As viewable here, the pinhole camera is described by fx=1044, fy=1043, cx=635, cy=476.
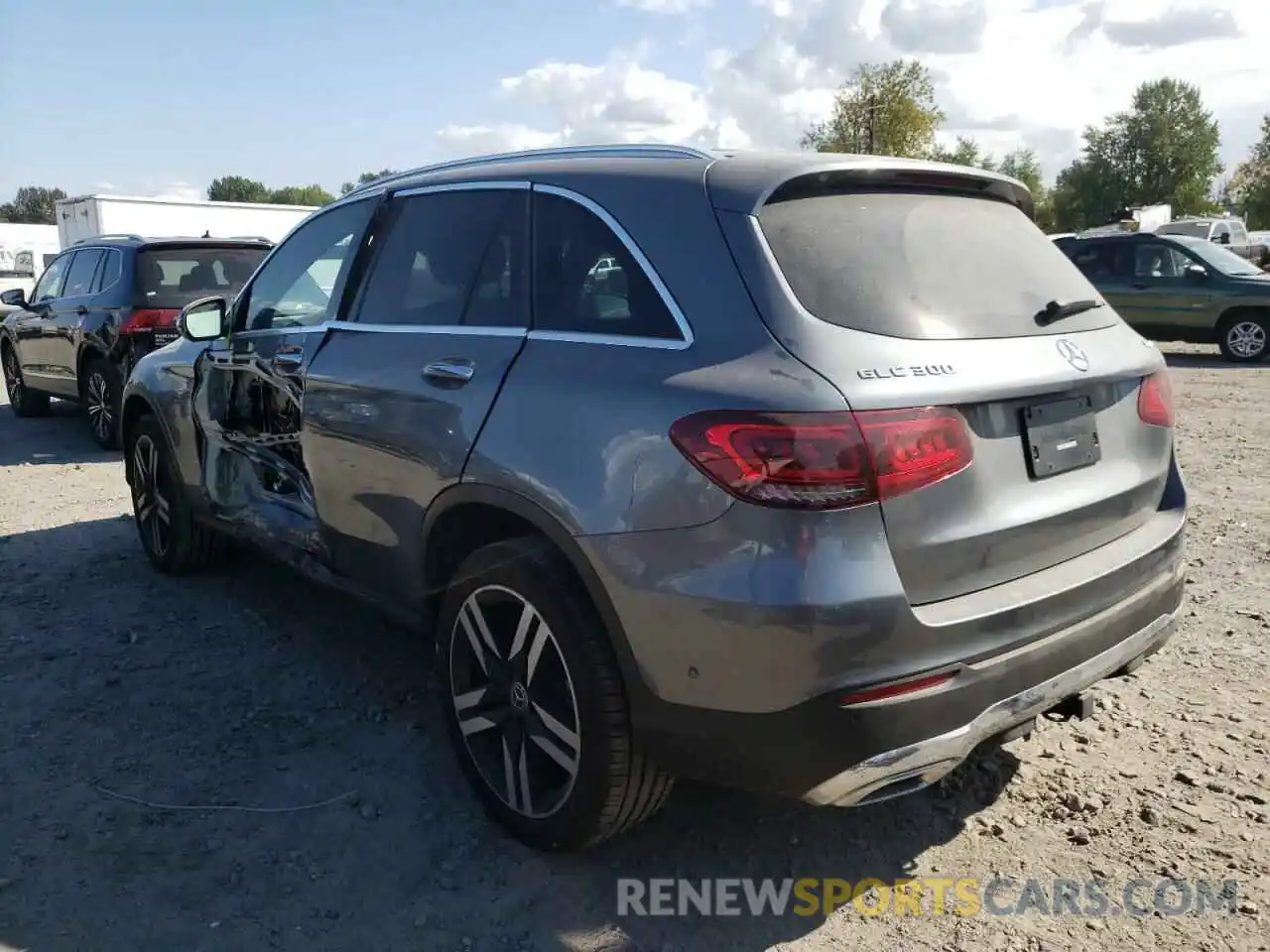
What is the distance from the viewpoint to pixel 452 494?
3.01 metres

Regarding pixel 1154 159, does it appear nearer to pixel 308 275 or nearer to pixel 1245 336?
pixel 1245 336

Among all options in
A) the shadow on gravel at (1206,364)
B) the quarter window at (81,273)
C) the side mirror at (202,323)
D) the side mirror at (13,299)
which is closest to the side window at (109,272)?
the quarter window at (81,273)

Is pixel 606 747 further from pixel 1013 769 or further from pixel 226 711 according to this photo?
pixel 226 711

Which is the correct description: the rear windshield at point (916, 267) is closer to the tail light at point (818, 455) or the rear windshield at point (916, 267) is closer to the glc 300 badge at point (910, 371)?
the glc 300 badge at point (910, 371)

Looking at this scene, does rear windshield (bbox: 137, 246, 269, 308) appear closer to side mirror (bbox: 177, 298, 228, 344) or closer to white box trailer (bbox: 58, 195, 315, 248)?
side mirror (bbox: 177, 298, 228, 344)

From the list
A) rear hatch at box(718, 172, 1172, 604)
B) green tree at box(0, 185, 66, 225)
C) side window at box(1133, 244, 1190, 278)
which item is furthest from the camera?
green tree at box(0, 185, 66, 225)

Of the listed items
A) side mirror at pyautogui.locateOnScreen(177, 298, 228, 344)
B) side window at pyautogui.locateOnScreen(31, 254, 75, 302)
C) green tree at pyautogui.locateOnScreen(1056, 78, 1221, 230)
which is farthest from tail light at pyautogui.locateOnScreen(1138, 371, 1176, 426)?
green tree at pyautogui.locateOnScreen(1056, 78, 1221, 230)

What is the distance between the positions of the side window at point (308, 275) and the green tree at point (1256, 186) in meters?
64.3

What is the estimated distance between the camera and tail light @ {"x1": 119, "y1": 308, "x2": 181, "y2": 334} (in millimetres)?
8758

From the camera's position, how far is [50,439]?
32.9 feet

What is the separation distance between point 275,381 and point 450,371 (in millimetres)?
1358

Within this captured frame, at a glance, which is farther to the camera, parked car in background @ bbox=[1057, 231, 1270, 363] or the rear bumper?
parked car in background @ bbox=[1057, 231, 1270, 363]

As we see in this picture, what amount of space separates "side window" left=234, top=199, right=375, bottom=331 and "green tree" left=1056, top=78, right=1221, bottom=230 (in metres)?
63.7

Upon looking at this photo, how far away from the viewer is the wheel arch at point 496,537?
98.7 inches
